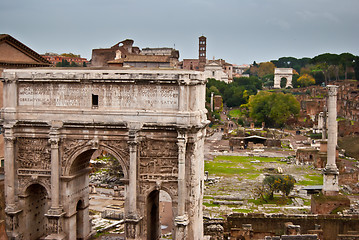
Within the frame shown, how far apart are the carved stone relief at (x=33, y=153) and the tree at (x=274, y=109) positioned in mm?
55601

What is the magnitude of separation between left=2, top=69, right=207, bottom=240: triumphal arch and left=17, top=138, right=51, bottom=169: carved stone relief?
0.13 ft

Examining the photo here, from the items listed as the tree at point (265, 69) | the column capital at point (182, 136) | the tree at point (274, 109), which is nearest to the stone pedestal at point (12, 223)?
the column capital at point (182, 136)

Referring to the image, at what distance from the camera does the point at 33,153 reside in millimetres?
19109

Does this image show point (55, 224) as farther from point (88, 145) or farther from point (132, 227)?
point (88, 145)

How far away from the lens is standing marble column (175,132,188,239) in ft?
58.3

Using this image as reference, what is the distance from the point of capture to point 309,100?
279ft

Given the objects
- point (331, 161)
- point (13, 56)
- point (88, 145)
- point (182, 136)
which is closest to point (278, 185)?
point (331, 161)

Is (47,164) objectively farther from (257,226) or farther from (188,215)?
(257,226)

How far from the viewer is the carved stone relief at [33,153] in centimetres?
1900

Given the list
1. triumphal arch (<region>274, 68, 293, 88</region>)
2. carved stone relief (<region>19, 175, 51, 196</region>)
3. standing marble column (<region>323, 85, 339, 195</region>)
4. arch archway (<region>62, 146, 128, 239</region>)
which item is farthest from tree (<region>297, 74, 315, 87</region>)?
carved stone relief (<region>19, 175, 51, 196</region>)

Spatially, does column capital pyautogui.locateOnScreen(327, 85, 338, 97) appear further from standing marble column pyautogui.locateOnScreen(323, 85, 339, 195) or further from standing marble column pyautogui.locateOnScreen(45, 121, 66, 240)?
standing marble column pyautogui.locateOnScreen(45, 121, 66, 240)

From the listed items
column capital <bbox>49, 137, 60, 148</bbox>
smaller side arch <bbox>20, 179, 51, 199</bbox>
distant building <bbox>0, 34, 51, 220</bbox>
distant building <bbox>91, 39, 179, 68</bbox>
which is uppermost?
distant building <bbox>91, 39, 179, 68</bbox>

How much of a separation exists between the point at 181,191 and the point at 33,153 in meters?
6.08

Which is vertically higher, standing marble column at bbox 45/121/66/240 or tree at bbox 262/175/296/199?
standing marble column at bbox 45/121/66/240
